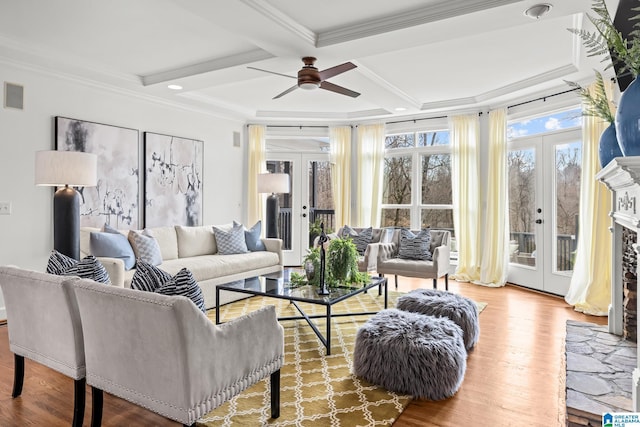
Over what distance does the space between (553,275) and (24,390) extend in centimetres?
543

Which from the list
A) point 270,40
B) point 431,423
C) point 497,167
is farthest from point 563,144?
point 431,423

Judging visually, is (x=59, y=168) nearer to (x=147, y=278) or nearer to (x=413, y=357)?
(x=147, y=278)

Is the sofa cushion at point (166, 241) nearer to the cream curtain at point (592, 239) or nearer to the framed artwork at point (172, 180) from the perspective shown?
the framed artwork at point (172, 180)

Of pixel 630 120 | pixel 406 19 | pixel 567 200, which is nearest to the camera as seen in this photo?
pixel 630 120

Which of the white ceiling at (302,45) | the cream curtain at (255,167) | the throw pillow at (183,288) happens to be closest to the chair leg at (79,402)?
the throw pillow at (183,288)

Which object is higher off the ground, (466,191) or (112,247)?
(466,191)

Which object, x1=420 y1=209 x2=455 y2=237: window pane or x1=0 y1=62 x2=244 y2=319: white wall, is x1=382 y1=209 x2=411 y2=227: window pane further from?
x1=0 y1=62 x2=244 y2=319: white wall

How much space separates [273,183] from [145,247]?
219cm

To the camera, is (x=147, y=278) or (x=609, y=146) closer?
(x=147, y=278)

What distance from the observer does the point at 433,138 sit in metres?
6.69

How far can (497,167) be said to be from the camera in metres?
5.79

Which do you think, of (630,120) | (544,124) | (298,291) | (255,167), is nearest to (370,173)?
(255,167)

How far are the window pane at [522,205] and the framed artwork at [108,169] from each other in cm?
500

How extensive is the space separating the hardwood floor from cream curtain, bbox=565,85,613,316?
769 millimetres
